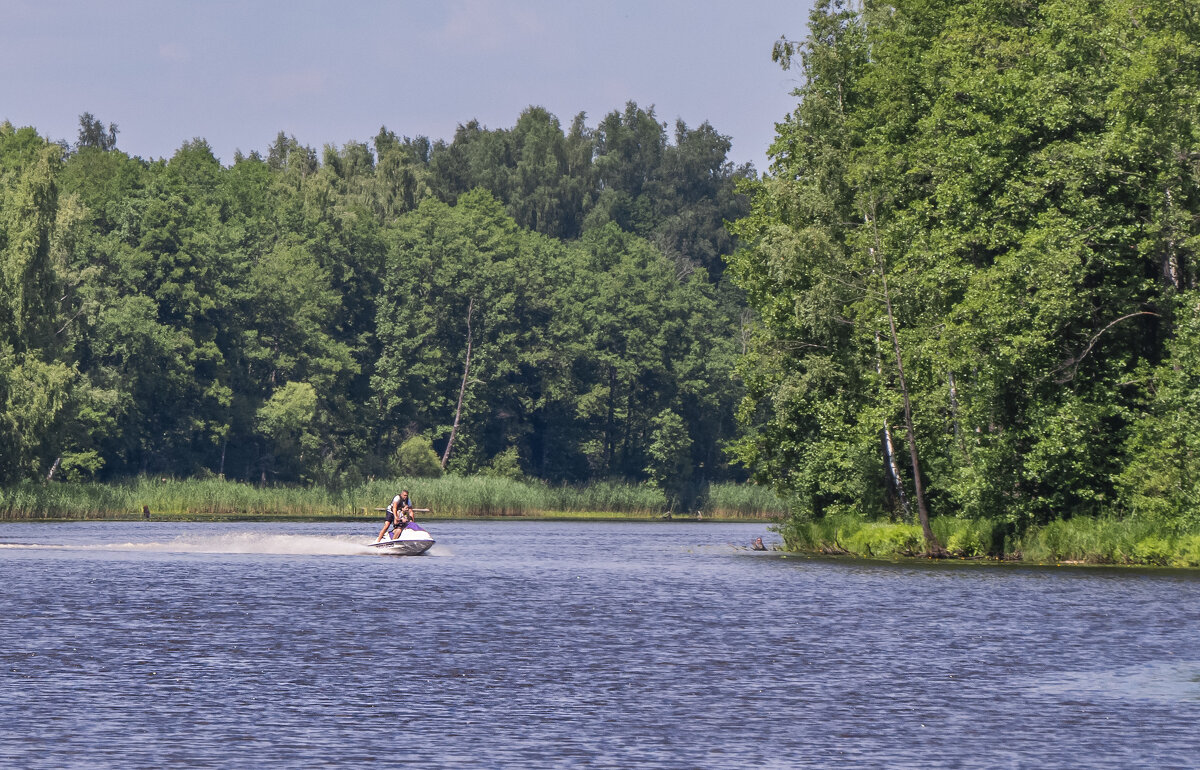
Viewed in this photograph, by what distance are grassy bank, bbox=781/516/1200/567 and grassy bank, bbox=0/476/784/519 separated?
158 ft

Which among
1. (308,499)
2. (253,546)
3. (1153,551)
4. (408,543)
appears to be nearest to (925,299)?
(1153,551)

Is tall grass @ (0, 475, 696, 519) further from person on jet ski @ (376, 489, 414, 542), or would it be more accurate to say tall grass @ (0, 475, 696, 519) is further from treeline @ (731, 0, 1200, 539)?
treeline @ (731, 0, 1200, 539)

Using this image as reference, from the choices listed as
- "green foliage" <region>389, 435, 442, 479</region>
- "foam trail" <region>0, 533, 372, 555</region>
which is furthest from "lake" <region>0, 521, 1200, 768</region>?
"green foliage" <region>389, 435, 442, 479</region>

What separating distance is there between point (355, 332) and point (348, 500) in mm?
36433

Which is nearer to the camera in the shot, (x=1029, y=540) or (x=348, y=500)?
(x=1029, y=540)

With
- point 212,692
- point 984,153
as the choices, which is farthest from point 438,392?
point 212,692

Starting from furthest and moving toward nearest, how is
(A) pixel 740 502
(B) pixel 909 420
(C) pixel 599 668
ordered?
(A) pixel 740 502, (B) pixel 909 420, (C) pixel 599 668

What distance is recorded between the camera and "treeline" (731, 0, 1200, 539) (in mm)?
51938

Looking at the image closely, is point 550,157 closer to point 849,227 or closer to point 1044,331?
point 849,227

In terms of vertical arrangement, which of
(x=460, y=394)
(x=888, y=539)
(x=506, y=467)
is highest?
(x=460, y=394)

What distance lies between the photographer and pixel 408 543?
212ft

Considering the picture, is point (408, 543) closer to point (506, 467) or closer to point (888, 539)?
point (888, 539)

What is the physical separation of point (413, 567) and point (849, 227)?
22010mm

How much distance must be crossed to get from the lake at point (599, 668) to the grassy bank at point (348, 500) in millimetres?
40677
